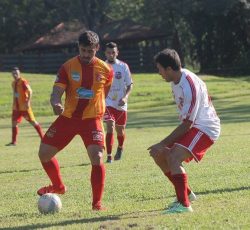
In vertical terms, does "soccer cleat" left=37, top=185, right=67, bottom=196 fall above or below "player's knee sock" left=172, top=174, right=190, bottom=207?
below

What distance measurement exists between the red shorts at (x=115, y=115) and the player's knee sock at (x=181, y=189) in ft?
20.7

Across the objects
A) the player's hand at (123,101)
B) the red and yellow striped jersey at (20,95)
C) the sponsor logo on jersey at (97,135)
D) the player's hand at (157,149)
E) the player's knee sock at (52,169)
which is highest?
the player's hand at (157,149)

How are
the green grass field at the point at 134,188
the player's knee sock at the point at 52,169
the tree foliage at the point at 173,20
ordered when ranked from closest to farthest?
the green grass field at the point at 134,188, the player's knee sock at the point at 52,169, the tree foliage at the point at 173,20

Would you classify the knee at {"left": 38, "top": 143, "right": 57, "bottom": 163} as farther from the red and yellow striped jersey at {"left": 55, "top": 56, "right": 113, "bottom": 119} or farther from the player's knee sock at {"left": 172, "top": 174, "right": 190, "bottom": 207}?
the player's knee sock at {"left": 172, "top": 174, "right": 190, "bottom": 207}

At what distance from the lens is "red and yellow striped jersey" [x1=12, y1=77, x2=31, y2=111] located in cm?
1958

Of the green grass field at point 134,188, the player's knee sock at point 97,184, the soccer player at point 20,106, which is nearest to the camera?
the green grass field at point 134,188

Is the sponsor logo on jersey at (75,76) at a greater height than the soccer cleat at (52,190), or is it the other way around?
the sponsor logo on jersey at (75,76)

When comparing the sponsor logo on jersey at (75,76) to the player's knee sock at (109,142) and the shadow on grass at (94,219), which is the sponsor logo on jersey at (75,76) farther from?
the player's knee sock at (109,142)

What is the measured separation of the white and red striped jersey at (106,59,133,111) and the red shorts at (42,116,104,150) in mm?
5409

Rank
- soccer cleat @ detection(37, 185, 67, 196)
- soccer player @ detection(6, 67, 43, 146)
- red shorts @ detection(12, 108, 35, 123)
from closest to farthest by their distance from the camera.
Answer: soccer cleat @ detection(37, 185, 67, 196) → soccer player @ detection(6, 67, 43, 146) → red shorts @ detection(12, 108, 35, 123)

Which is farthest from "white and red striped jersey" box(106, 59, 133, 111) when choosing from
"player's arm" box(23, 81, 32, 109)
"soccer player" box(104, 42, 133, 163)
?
"player's arm" box(23, 81, 32, 109)

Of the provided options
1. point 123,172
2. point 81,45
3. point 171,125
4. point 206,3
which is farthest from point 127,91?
point 206,3

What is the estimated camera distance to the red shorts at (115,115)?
14.2 meters

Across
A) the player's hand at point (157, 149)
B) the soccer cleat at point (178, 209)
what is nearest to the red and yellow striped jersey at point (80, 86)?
the player's hand at point (157, 149)
